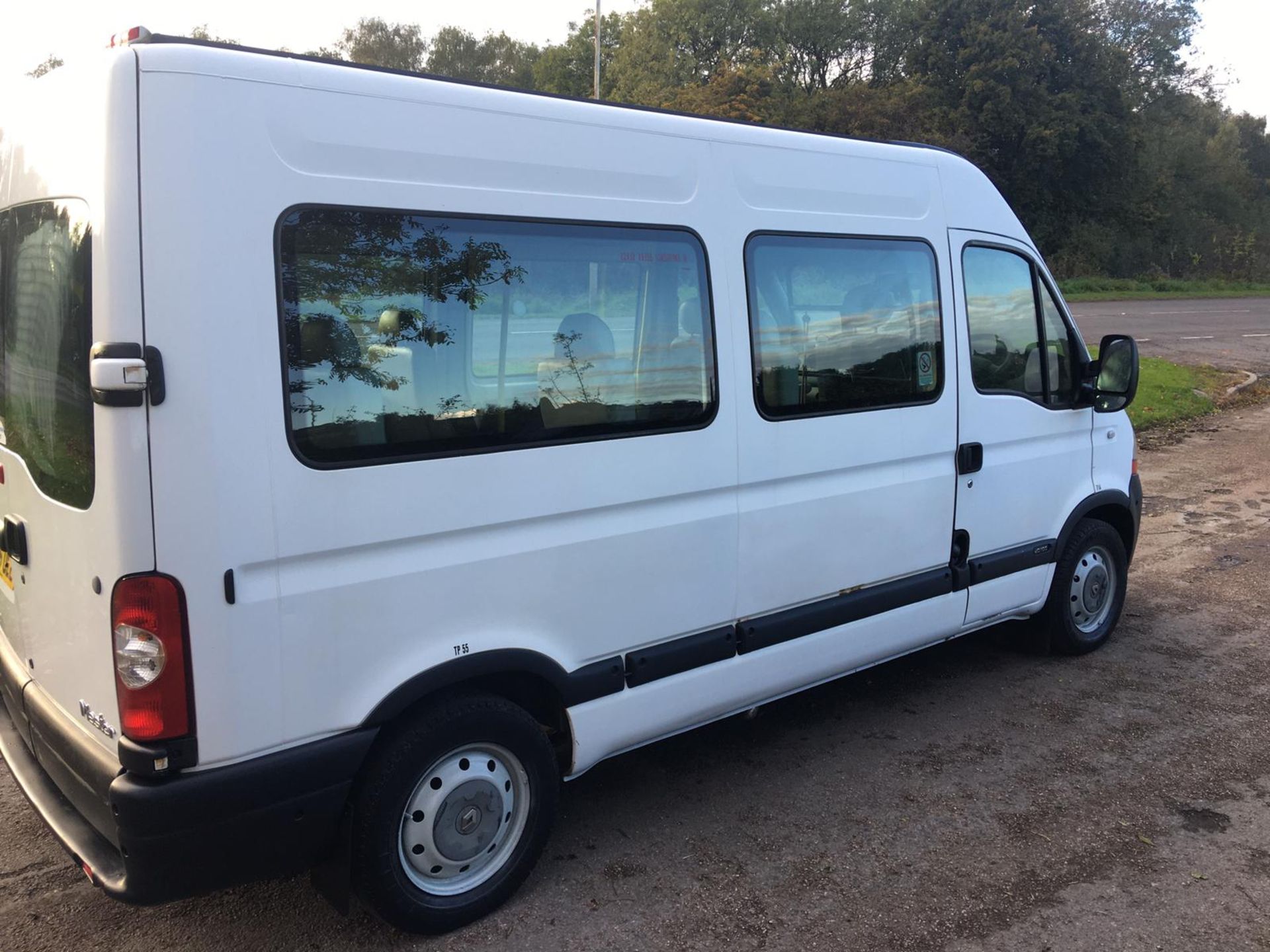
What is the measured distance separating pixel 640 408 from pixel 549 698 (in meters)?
1.00

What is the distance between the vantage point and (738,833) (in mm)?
3746

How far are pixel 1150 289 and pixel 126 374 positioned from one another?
37.5 m

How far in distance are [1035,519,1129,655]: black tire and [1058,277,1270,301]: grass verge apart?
26.3m

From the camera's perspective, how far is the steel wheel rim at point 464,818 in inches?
120

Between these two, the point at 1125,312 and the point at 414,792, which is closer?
the point at 414,792

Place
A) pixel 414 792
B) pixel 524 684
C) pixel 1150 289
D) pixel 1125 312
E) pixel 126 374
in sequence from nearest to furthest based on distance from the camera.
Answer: pixel 126 374, pixel 414 792, pixel 524 684, pixel 1125 312, pixel 1150 289

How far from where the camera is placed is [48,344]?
281 cm

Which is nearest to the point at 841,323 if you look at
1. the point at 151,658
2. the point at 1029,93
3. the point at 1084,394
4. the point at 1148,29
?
the point at 1084,394

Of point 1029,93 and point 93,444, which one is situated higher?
point 1029,93

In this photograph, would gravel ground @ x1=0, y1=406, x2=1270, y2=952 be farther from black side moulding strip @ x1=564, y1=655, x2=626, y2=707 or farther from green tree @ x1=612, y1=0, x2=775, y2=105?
green tree @ x1=612, y1=0, x2=775, y2=105

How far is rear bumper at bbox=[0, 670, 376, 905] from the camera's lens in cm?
254

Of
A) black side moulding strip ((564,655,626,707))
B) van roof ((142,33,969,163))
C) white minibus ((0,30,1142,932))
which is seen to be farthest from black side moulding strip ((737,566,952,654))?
van roof ((142,33,969,163))

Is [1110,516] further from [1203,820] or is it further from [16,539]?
[16,539]

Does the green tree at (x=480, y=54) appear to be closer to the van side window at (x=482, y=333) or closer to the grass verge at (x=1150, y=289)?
the grass verge at (x=1150, y=289)
